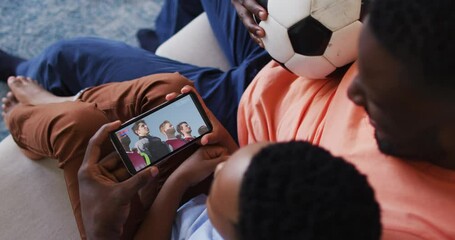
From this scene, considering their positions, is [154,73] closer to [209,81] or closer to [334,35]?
[209,81]

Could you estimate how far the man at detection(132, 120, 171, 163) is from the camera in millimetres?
873

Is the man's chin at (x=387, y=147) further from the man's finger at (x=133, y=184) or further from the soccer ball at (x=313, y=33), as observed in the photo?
the man's finger at (x=133, y=184)

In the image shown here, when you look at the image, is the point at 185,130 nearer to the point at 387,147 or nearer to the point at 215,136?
the point at 215,136

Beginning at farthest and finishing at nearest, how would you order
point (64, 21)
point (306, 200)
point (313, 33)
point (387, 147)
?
point (64, 21) → point (313, 33) → point (387, 147) → point (306, 200)

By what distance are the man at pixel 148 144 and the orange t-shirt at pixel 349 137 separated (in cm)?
16

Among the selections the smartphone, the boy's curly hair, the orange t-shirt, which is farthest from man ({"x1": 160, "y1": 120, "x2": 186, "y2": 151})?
the boy's curly hair

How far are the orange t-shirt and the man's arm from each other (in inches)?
3.6

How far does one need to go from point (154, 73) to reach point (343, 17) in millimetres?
478

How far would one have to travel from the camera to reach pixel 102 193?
83cm

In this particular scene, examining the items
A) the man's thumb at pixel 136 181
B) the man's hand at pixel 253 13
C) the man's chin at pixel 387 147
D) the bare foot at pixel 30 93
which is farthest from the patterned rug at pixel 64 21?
the man's chin at pixel 387 147

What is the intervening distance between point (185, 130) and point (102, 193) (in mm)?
Answer: 186

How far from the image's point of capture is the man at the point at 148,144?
873 mm

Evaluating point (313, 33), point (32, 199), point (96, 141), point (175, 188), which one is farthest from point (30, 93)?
point (313, 33)

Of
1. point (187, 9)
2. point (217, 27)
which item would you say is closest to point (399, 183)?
point (217, 27)
